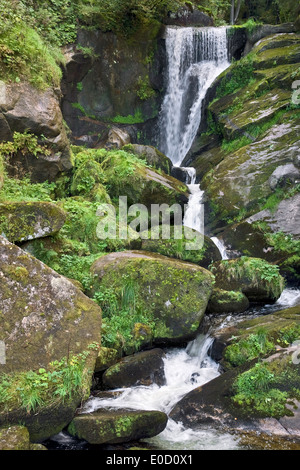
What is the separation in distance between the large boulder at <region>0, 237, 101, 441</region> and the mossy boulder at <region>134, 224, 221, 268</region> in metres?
3.36

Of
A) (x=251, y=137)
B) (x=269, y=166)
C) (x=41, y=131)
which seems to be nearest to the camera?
(x=41, y=131)

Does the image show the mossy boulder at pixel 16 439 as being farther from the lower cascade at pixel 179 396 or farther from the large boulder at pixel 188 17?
the large boulder at pixel 188 17

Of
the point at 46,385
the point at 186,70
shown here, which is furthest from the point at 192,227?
the point at 186,70

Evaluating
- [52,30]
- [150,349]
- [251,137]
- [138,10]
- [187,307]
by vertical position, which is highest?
[138,10]

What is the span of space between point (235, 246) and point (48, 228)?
16.3ft

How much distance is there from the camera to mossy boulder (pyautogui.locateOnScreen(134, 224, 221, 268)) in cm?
817

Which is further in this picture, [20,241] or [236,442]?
[20,241]

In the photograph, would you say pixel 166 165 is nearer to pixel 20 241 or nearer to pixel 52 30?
pixel 52 30

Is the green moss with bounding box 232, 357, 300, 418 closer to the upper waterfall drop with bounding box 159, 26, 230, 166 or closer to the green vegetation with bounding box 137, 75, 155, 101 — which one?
the upper waterfall drop with bounding box 159, 26, 230, 166

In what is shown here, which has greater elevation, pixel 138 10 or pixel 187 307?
pixel 138 10

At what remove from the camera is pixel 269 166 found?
10570mm

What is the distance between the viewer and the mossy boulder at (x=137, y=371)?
17.1 ft

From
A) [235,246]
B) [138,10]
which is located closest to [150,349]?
[235,246]

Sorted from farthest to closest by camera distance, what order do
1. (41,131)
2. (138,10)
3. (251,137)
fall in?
(138,10) → (251,137) → (41,131)
